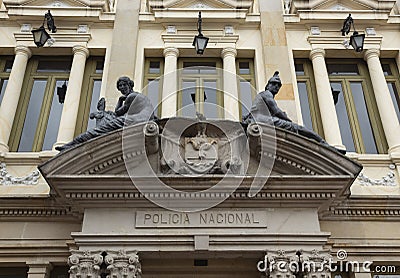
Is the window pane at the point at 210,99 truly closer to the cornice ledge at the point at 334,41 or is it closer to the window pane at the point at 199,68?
the window pane at the point at 199,68

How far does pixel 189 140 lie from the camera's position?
9.47 m

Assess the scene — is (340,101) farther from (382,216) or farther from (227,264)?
(227,264)

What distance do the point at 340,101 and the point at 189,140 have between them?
16.0 feet

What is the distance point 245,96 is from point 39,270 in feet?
20.5

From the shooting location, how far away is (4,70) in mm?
12617

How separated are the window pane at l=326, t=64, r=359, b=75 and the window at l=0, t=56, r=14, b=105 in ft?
28.1

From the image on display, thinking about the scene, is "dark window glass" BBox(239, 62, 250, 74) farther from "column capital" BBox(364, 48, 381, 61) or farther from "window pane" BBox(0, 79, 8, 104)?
"window pane" BBox(0, 79, 8, 104)

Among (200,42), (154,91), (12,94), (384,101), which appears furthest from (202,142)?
(12,94)

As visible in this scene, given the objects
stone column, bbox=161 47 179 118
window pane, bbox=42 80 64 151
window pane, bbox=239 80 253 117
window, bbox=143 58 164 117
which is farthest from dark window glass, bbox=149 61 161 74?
window pane, bbox=42 80 64 151

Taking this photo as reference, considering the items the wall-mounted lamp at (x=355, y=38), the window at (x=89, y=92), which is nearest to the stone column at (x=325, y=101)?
the wall-mounted lamp at (x=355, y=38)

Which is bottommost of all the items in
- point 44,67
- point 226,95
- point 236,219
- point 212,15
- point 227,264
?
point 227,264

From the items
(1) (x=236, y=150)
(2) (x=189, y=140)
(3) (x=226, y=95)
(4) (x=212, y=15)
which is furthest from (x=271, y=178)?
(4) (x=212, y=15)

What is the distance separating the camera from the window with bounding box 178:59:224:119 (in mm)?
11734

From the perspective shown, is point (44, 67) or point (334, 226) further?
point (44, 67)
